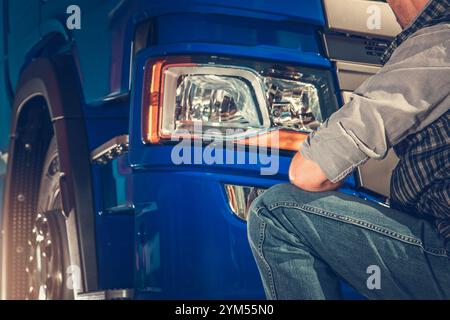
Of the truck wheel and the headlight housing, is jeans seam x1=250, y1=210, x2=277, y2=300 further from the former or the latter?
the truck wheel

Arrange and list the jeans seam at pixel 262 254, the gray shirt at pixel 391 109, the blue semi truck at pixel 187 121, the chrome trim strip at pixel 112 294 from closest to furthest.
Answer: the gray shirt at pixel 391 109
the jeans seam at pixel 262 254
the blue semi truck at pixel 187 121
the chrome trim strip at pixel 112 294

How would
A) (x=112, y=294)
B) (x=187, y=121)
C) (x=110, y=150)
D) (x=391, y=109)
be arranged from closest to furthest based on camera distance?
(x=391, y=109)
(x=187, y=121)
(x=112, y=294)
(x=110, y=150)

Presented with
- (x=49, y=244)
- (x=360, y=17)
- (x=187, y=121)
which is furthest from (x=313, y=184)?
(x=49, y=244)

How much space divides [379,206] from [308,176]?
0.23 m

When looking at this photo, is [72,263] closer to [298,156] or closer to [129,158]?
[129,158]

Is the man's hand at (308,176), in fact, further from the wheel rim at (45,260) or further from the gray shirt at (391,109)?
the wheel rim at (45,260)

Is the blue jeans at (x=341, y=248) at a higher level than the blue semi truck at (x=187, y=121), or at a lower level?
lower

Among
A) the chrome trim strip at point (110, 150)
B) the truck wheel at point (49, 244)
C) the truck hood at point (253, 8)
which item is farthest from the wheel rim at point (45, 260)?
the truck hood at point (253, 8)

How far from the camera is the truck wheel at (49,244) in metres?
2.79

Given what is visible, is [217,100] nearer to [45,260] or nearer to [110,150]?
[110,150]

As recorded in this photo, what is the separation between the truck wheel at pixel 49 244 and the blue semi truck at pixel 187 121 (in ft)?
0.09

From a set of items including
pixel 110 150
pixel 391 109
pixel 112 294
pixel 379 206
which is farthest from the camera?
pixel 110 150

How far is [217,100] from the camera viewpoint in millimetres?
2338

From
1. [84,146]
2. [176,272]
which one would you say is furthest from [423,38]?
[84,146]
